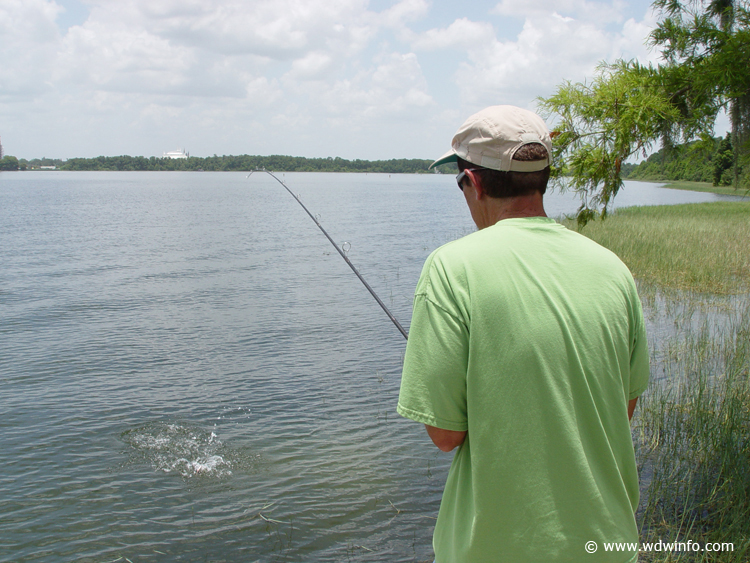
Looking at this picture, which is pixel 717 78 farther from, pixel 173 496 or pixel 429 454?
pixel 173 496

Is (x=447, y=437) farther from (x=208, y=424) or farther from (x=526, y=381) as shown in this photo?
(x=208, y=424)

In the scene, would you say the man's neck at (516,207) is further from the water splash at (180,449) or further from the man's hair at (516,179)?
the water splash at (180,449)

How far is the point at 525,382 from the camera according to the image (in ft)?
4.83

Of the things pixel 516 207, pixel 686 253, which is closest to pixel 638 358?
pixel 516 207

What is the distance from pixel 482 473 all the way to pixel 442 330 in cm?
39

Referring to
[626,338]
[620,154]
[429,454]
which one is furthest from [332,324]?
[626,338]

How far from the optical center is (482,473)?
59.7 inches

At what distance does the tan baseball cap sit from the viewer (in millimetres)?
1594

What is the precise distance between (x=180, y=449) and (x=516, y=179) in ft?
19.9

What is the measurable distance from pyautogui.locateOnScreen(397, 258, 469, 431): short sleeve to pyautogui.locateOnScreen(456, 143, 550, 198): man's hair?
1.06 feet

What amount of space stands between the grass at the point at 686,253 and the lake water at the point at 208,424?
561 cm

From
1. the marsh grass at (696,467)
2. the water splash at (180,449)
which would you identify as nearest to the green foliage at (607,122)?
the marsh grass at (696,467)

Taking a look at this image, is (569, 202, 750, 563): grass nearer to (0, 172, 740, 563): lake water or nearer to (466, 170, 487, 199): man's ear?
(0, 172, 740, 563): lake water

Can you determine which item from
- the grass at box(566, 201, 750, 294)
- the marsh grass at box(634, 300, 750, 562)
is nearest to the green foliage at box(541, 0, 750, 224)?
the marsh grass at box(634, 300, 750, 562)
